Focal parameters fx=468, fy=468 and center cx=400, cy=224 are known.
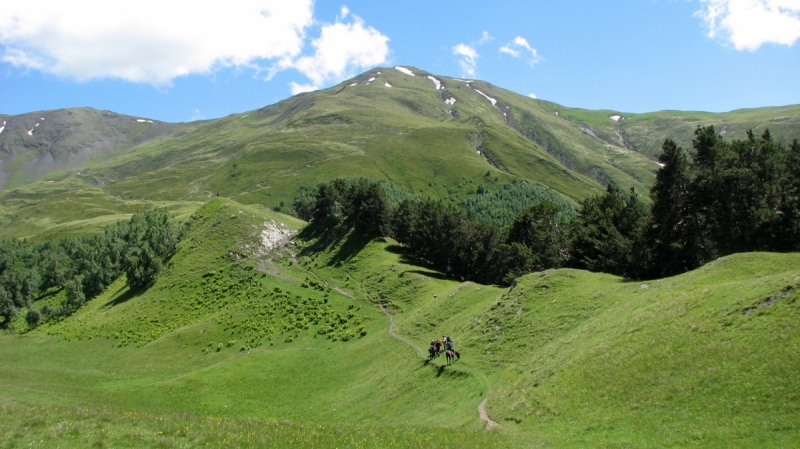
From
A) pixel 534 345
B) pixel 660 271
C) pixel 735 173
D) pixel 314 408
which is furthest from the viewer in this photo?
pixel 660 271

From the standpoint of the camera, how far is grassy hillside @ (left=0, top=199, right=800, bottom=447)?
23.2m

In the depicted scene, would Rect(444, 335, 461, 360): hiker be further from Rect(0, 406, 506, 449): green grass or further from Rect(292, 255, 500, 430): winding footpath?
Rect(0, 406, 506, 449): green grass

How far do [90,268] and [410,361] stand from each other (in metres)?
118

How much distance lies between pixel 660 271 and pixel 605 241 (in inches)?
499

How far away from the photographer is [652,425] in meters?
23.8

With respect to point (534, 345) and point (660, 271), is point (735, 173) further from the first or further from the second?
point (534, 345)

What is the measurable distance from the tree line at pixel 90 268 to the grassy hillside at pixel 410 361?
648cm

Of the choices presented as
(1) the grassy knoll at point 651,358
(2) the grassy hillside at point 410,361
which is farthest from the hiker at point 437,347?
(2) the grassy hillside at point 410,361

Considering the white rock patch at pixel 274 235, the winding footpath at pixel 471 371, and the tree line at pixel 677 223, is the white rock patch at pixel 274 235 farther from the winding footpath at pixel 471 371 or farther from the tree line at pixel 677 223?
the tree line at pixel 677 223

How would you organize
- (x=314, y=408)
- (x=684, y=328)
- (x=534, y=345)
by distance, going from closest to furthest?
(x=684, y=328) → (x=534, y=345) → (x=314, y=408)

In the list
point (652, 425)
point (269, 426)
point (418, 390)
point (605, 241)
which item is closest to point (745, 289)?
point (652, 425)

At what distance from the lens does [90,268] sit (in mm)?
130250

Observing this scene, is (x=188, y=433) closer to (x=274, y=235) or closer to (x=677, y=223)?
(x=677, y=223)

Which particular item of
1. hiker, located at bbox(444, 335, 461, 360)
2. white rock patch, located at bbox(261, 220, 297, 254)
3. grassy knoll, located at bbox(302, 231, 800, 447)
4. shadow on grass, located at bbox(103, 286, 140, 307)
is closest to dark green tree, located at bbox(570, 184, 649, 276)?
grassy knoll, located at bbox(302, 231, 800, 447)
